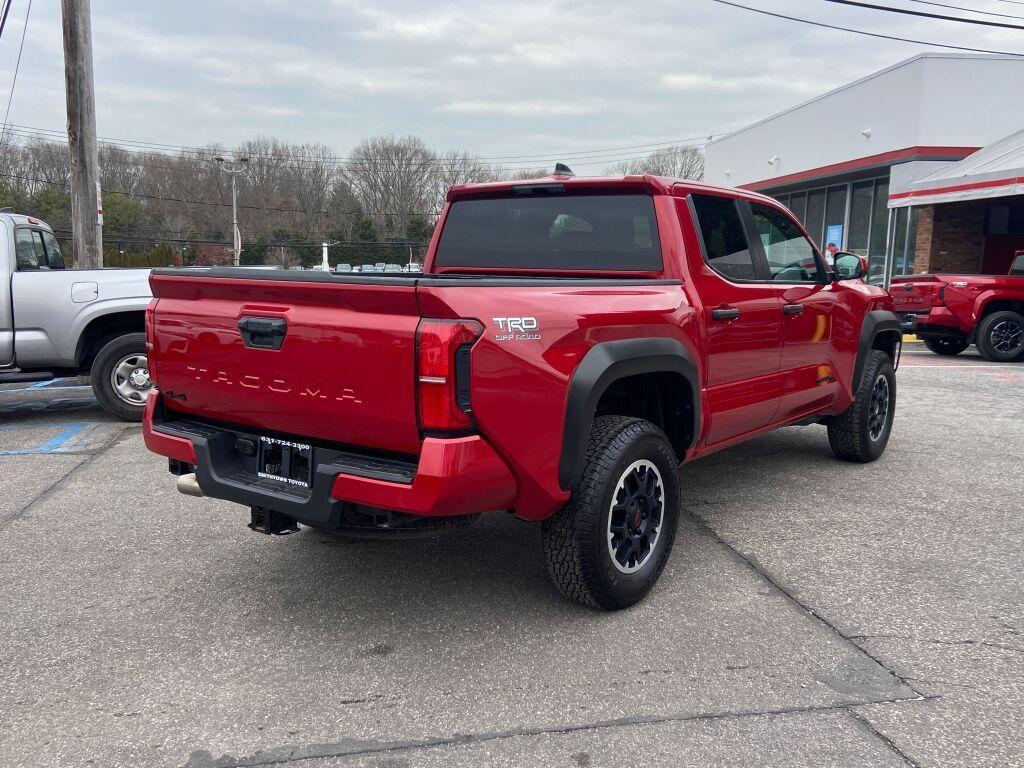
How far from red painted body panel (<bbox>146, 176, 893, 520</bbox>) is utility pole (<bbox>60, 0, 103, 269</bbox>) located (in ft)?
30.4

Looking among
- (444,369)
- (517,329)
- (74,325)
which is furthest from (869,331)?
(74,325)

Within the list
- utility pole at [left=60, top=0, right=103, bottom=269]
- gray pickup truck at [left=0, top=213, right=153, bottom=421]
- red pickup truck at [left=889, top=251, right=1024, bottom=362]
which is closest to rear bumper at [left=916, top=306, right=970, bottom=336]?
red pickup truck at [left=889, top=251, right=1024, bottom=362]

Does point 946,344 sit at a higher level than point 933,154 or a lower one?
lower

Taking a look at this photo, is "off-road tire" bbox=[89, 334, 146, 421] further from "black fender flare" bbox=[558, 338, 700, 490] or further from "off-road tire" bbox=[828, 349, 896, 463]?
"off-road tire" bbox=[828, 349, 896, 463]

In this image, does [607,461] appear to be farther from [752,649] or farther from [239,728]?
[239,728]

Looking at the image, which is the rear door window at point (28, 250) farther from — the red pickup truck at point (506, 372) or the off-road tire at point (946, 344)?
the off-road tire at point (946, 344)

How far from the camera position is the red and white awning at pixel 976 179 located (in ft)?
47.5

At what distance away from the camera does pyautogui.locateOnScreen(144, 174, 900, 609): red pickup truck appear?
2.75 metres

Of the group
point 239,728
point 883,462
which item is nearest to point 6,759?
point 239,728

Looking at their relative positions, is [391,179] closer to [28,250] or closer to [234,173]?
[234,173]

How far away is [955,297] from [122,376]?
11613 millimetres

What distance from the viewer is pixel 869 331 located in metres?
5.65

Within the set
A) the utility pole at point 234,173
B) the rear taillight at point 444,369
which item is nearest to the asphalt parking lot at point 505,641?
→ the rear taillight at point 444,369

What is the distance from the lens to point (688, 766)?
7.97 feet
